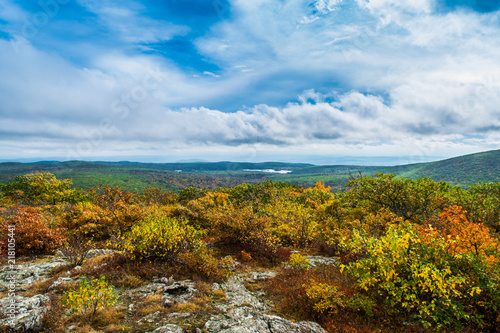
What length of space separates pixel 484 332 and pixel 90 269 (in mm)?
15339

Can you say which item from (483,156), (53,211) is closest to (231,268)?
(53,211)

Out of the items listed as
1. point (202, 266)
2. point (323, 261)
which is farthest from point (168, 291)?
point (323, 261)

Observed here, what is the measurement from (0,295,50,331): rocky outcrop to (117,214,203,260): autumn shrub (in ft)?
12.0

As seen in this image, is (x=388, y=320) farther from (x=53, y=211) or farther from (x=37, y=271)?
(x=53, y=211)

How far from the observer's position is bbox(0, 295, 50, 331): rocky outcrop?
6.24 m

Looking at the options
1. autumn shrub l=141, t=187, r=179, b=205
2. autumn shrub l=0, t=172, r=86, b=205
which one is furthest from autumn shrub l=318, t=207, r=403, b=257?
autumn shrub l=0, t=172, r=86, b=205

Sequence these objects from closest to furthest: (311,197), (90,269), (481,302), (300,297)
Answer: (481,302) < (300,297) < (90,269) < (311,197)

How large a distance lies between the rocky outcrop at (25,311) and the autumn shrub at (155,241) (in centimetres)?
366

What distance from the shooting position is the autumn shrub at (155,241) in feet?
36.6

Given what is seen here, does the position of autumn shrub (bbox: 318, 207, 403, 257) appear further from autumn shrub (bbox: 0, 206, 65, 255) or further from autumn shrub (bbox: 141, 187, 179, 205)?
autumn shrub (bbox: 141, 187, 179, 205)

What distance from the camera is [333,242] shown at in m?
14.8

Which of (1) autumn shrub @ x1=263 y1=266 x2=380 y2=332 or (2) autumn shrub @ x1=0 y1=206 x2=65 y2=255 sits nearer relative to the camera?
(1) autumn shrub @ x1=263 y1=266 x2=380 y2=332

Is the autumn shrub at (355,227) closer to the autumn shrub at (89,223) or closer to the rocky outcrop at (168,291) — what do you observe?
the rocky outcrop at (168,291)

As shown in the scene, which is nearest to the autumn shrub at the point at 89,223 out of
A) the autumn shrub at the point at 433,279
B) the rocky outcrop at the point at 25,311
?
the rocky outcrop at the point at 25,311
